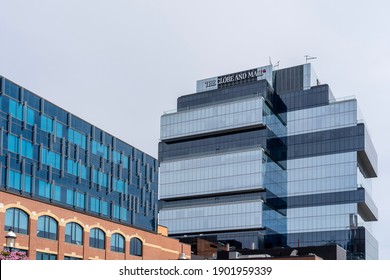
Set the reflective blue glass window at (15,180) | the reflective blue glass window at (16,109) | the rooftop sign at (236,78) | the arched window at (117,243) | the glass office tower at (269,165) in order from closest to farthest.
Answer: the reflective blue glass window at (15,180), the reflective blue glass window at (16,109), the arched window at (117,243), the glass office tower at (269,165), the rooftop sign at (236,78)

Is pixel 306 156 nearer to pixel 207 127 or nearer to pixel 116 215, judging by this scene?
pixel 207 127

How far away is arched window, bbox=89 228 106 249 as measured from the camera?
65.8 metres

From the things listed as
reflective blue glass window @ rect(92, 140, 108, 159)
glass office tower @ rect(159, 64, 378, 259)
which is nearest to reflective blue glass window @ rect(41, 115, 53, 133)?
reflective blue glass window @ rect(92, 140, 108, 159)

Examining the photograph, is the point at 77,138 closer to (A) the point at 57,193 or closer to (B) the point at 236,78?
(A) the point at 57,193

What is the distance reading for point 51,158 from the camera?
225 ft

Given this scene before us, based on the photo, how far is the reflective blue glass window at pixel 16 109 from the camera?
2447 inches

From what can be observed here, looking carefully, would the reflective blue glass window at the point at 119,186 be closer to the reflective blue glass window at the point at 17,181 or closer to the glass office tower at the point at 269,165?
the reflective blue glass window at the point at 17,181

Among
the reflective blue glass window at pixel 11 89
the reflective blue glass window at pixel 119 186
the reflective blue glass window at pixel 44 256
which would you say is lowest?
the reflective blue glass window at pixel 44 256

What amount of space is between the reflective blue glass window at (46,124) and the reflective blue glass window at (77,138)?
3.82m

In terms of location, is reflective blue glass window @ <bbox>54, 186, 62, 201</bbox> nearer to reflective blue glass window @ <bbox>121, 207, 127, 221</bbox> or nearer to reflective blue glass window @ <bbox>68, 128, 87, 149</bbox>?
reflective blue glass window @ <bbox>68, 128, 87, 149</bbox>

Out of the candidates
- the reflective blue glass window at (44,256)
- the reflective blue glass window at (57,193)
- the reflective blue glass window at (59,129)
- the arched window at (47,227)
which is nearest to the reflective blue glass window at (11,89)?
the reflective blue glass window at (59,129)

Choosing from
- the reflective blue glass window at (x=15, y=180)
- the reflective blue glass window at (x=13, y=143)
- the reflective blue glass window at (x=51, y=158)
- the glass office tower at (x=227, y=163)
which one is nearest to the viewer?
the reflective blue glass window at (x=15, y=180)
